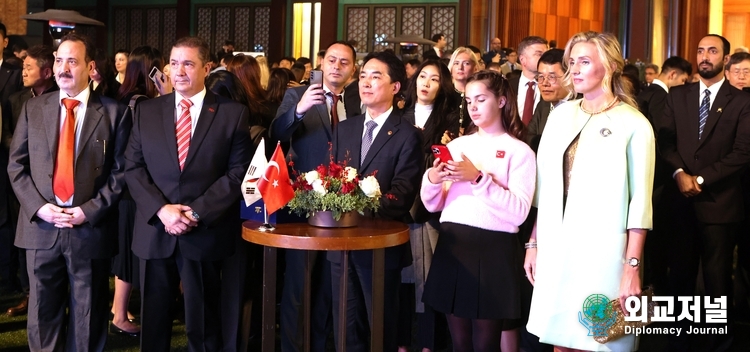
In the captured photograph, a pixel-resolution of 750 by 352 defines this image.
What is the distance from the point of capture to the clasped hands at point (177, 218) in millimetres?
3938

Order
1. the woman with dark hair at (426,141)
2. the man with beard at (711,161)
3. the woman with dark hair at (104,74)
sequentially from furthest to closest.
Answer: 1. the man with beard at (711,161)
2. the woman with dark hair at (104,74)
3. the woman with dark hair at (426,141)

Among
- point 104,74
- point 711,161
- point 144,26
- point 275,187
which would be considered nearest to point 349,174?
point 275,187

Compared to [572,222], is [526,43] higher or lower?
higher

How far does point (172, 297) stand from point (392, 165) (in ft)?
4.02

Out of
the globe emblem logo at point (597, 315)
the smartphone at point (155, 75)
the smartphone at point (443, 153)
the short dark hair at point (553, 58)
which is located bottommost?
the globe emblem logo at point (597, 315)

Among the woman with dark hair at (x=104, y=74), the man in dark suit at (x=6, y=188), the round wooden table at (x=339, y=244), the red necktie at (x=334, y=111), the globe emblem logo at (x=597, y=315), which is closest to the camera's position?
the globe emblem logo at (x=597, y=315)

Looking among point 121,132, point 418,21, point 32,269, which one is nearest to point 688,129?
point 121,132

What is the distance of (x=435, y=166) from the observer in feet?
11.8

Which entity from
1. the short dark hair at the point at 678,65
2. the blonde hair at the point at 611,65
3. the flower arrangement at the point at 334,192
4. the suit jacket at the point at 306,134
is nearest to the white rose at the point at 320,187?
the flower arrangement at the point at 334,192

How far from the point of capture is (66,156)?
416 centimetres

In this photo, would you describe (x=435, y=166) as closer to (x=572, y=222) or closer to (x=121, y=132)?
(x=572, y=222)

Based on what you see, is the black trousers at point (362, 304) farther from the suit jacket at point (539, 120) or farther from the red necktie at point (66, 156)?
the red necktie at point (66, 156)

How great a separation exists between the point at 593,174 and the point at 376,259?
0.94 meters

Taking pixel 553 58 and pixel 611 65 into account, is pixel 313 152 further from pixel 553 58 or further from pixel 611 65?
pixel 611 65
